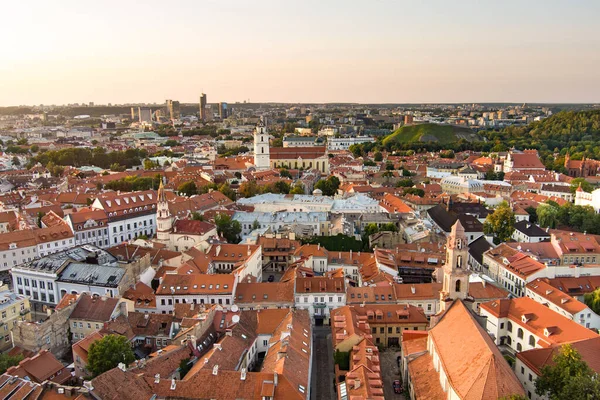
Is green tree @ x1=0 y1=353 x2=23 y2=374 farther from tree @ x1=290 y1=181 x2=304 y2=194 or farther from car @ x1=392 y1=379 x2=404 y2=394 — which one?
tree @ x1=290 y1=181 x2=304 y2=194

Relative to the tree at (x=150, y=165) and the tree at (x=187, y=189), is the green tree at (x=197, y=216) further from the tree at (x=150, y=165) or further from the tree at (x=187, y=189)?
the tree at (x=150, y=165)

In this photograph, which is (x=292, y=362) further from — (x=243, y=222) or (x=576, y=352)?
(x=243, y=222)

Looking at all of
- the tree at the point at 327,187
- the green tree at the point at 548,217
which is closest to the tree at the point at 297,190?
the tree at the point at 327,187

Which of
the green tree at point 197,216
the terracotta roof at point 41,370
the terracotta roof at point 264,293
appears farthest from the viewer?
the green tree at point 197,216

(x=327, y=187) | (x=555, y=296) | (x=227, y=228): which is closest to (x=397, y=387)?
(x=555, y=296)

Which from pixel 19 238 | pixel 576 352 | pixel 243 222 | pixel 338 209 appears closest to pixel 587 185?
pixel 338 209

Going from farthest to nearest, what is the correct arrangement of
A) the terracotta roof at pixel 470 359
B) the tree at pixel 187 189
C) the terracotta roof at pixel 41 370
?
Answer: the tree at pixel 187 189
the terracotta roof at pixel 41 370
the terracotta roof at pixel 470 359

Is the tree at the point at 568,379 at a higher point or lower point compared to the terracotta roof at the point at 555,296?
higher

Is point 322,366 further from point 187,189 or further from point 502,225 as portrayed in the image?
point 187,189
